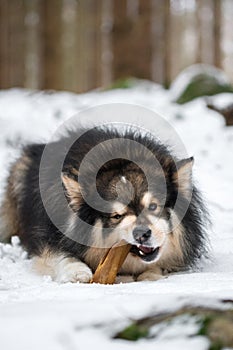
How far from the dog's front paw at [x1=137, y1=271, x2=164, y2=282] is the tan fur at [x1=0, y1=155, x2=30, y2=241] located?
1610mm

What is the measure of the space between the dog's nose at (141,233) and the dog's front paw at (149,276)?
18.6 inches

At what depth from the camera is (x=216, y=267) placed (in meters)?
4.72

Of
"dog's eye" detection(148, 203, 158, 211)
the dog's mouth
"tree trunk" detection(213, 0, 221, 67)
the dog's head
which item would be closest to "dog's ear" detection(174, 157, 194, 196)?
the dog's head

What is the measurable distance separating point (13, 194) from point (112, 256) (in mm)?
1899

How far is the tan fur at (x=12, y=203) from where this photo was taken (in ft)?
19.3

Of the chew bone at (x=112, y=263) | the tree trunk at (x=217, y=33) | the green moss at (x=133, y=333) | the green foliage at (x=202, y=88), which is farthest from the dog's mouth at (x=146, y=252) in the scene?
the tree trunk at (x=217, y=33)

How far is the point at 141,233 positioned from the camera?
4074mm

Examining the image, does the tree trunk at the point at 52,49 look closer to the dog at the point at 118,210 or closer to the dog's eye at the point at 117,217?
the dog at the point at 118,210

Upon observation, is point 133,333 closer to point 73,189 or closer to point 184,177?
point 73,189

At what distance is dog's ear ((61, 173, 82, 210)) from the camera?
4543 mm

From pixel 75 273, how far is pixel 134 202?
0.60 meters

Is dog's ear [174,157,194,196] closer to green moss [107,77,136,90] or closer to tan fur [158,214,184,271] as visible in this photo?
tan fur [158,214,184,271]

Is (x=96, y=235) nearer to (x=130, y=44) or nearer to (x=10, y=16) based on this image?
(x=130, y=44)


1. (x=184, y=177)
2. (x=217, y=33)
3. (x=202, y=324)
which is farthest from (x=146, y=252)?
(x=217, y=33)
